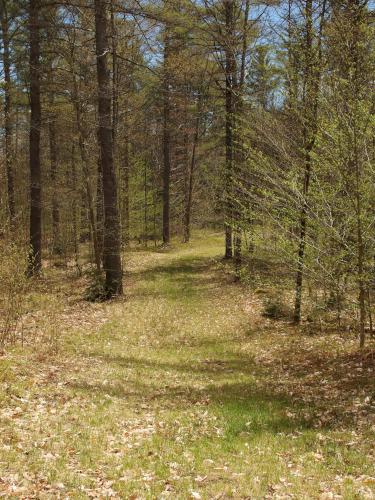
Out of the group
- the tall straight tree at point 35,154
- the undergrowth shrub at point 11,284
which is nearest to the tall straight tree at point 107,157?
the tall straight tree at point 35,154

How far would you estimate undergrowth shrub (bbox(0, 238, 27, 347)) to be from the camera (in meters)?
9.41

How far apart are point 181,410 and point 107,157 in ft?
32.6

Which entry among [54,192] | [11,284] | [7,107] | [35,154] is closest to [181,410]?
[11,284]

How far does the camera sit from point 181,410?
7.93 meters

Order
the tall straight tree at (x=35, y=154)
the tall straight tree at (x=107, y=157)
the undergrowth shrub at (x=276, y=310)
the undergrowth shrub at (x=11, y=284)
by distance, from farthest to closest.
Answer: the tall straight tree at (x=35, y=154), the tall straight tree at (x=107, y=157), the undergrowth shrub at (x=276, y=310), the undergrowth shrub at (x=11, y=284)

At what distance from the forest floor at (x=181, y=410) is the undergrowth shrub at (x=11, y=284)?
616 millimetres

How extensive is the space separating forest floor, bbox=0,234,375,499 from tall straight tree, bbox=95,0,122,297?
205cm

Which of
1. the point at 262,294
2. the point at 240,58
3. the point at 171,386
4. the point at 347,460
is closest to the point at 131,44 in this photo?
the point at 240,58

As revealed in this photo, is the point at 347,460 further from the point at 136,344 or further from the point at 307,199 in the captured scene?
the point at 136,344

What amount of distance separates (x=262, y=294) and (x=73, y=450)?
40.1ft

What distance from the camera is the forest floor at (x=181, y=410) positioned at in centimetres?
550

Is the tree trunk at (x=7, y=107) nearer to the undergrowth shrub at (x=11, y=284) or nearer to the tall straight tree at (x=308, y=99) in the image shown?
the undergrowth shrub at (x=11, y=284)

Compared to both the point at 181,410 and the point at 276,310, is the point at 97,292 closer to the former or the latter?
the point at 276,310

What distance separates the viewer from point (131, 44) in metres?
19.6
